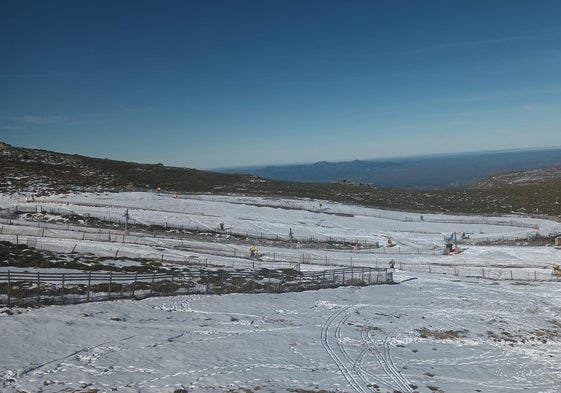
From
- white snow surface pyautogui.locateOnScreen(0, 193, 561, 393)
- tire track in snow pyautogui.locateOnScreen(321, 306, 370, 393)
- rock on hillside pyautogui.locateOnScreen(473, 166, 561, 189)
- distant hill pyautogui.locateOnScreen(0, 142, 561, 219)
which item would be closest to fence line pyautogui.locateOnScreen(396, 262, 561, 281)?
white snow surface pyautogui.locateOnScreen(0, 193, 561, 393)

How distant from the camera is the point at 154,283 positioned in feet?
83.8

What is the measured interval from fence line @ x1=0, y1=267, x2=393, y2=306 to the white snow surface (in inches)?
35.6

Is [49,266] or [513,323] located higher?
[49,266]

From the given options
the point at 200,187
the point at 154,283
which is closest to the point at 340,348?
the point at 154,283

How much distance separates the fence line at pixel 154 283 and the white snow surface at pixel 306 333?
0.90 m

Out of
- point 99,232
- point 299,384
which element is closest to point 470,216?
point 99,232

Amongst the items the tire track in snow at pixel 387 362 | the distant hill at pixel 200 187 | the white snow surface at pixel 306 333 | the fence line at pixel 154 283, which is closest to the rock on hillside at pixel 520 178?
the distant hill at pixel 200 187

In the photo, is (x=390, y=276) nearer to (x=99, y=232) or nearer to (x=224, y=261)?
(x=224, y=261)

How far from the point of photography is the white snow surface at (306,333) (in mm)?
15297

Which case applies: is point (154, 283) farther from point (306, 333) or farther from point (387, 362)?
point (387, 362)

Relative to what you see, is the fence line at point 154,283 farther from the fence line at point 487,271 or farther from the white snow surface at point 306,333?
the fence line at point 487,271

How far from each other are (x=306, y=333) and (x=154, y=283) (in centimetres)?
997

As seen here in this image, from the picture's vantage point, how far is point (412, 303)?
28.5 m

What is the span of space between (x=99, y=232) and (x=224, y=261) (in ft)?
43.3
